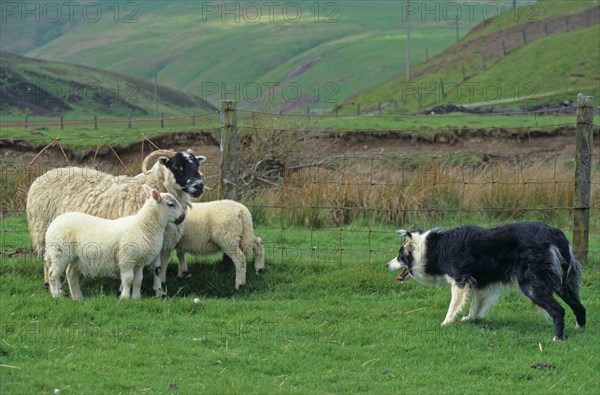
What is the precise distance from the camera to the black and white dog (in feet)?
33.0

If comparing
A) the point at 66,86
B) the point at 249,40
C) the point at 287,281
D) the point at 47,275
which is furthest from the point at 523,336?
the point at 249,40

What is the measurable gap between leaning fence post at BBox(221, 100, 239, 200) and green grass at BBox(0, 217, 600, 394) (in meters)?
1.13

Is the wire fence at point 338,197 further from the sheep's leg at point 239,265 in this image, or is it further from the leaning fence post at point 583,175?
the sheep's leg at point 239,265

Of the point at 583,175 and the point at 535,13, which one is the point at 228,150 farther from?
the point at 535,13

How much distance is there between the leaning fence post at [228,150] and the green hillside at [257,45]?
80.1 metres

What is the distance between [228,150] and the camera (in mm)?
13398

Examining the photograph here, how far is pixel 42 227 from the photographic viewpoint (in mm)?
12797

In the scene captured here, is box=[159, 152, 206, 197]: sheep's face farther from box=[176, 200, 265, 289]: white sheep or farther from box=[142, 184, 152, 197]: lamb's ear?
box=[142, 184, 152, 197]: lamb's ear

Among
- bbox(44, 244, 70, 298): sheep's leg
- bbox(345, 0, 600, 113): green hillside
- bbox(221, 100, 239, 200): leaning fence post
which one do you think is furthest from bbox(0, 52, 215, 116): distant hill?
bbox(44, 244, 70, 298): sheep's leg

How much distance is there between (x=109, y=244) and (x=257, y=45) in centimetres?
13601

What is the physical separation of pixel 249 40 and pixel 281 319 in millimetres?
144351

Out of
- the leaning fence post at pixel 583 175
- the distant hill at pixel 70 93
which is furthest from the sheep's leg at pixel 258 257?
the distant hill at pixel 70 93

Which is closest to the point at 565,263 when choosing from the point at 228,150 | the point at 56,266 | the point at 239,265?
the point at 239,265

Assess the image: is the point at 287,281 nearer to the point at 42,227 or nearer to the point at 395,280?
the point at 395,280
